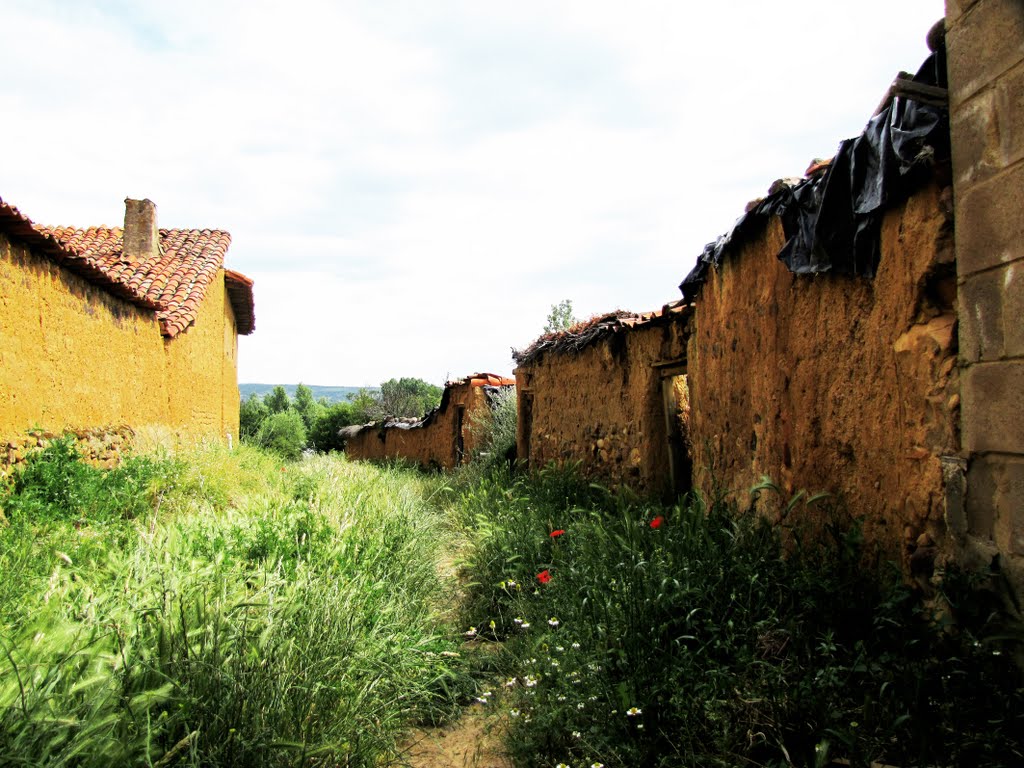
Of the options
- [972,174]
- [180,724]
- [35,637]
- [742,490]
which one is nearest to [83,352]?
[35,637]

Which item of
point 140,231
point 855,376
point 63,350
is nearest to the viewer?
point 855,376

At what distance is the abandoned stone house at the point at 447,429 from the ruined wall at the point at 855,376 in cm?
840

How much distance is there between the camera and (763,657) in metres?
2.99

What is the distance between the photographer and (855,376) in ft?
11.5

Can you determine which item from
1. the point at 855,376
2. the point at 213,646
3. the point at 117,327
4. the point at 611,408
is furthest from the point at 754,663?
the point at 117,327

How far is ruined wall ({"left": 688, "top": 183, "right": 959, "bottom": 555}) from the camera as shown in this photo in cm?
294

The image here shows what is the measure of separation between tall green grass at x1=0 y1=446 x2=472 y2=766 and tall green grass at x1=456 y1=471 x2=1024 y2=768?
2.45 ft

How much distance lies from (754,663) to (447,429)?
42.5ft

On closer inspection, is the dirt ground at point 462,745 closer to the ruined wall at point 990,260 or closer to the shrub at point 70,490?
the ruined wall at point 990,260

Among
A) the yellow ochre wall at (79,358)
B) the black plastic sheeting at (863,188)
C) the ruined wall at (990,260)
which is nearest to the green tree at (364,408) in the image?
the yellow ochre wall at (79,358)

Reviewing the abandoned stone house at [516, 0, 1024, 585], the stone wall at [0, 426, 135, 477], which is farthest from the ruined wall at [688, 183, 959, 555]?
the stone wall at [0, 426, 135, 477]

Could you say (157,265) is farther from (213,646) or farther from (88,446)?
(213,646)

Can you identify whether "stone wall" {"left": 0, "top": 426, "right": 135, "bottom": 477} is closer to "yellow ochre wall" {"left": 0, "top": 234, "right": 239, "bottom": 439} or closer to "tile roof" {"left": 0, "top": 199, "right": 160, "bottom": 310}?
"yellow ochre wall" {"left": 0, "top": 234, "right": 239, "bottom": 439}

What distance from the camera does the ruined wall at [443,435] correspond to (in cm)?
1370
